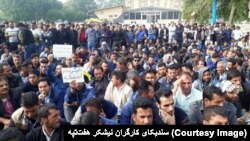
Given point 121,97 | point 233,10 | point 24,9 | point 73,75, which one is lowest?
point 121,97

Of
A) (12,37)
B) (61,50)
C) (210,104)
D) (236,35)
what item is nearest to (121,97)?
(210,104)

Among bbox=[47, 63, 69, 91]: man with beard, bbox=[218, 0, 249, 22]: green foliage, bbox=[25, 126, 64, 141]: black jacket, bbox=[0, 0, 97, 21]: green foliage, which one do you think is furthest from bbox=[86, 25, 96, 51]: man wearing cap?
bbox=[0, 0, 97, 21]: green foliage

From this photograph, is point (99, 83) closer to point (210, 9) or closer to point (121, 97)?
point (121, 97)

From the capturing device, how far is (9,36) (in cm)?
1314

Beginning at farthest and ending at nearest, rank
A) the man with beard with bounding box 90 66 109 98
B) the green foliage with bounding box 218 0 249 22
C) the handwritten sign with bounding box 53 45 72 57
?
the green foliage with bounding box 218 0 249 22, the handwritten sign with bounding box 53 45 72 57, the man with beard with bounding box 90 66 109 98

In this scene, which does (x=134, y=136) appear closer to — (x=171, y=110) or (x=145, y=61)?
(x=171, y=110)

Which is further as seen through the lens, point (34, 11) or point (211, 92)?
point (34, 11)

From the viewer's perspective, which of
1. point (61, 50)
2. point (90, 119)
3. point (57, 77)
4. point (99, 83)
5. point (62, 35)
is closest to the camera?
point (90, 119)

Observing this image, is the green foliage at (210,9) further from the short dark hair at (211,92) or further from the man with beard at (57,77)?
the short dark hair at (211,92)

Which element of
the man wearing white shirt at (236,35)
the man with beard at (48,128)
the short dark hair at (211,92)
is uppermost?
the short dark hair at (211,92)

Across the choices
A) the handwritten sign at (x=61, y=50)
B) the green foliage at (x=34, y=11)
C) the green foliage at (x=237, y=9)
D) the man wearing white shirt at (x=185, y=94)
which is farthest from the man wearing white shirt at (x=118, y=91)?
the green foliage at (x=34, y=11)

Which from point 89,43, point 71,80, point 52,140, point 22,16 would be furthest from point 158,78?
point 22,16

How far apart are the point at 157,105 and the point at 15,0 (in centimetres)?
4557

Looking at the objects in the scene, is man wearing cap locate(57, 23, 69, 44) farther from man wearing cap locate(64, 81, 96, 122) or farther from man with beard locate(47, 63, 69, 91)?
man wearing cap locate(64, 81, 96, 122)
